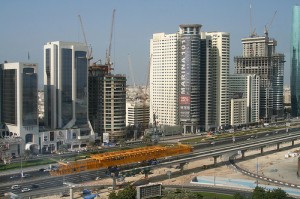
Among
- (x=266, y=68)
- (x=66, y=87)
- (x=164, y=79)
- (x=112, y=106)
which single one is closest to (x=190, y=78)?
(x=164, y=79)

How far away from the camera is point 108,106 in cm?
4325

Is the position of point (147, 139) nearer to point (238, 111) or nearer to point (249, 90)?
point (238, 111)

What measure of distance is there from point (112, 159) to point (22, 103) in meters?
12.5

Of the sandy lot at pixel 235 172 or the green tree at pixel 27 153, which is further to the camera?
the green tree at pixel 27 153

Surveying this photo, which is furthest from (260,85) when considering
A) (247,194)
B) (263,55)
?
(247,194)

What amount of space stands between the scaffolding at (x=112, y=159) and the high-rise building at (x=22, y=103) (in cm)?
930

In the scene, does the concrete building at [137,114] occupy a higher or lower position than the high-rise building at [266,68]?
lower

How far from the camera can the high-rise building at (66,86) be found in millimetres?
39812

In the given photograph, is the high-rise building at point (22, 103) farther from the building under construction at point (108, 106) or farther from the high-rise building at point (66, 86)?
the building under construction at point (108, 106)

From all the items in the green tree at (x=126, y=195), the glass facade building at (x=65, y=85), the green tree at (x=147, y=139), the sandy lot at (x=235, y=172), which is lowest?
the sandy lot at (x=235, y=172)

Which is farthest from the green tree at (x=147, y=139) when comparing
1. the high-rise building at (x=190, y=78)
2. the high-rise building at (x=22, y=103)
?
the high-rise building at (x=22, y=103)

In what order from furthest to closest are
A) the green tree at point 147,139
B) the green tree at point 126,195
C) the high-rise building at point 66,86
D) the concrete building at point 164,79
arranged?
1. the concrete building at point 164,79
2. the green tree at point 147,139
3. the high-rise building at point 66,86
4. the green tree at point 126,195

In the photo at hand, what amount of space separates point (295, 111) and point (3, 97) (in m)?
52.5

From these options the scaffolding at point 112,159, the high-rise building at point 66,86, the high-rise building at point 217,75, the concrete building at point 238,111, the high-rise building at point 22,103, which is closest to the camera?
the scaffolding at point 112,159
